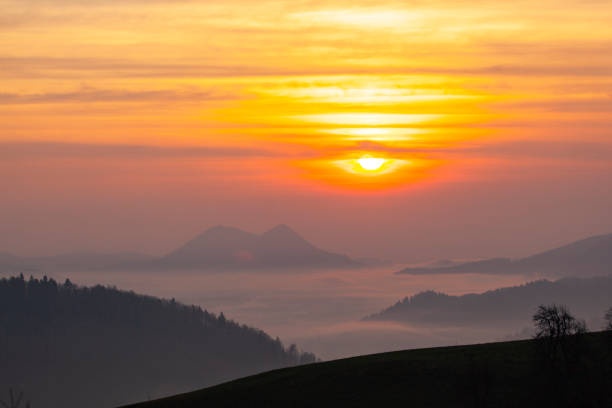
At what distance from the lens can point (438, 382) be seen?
92.4 m

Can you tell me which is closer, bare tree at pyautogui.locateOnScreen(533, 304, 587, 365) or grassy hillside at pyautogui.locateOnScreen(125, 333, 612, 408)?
grassy hillside at pyautogui.locateOnScreen(125, 333, 612, 408)

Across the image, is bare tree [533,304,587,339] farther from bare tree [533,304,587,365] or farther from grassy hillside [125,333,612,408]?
grassy hillside [125,333,612,408]

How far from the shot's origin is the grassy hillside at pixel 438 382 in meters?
85.3

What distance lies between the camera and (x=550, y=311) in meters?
89.1

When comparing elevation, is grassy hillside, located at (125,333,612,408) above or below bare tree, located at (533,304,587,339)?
below

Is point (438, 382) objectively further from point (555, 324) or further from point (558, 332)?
point (555, 324)

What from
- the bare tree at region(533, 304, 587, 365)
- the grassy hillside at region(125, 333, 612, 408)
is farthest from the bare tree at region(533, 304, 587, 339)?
the grassy hillside at region(125, 333, 612, 408)

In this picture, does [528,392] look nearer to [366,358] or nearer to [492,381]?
[492,381]

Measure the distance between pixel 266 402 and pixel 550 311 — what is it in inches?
1274

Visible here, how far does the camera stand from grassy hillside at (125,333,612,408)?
8531cm

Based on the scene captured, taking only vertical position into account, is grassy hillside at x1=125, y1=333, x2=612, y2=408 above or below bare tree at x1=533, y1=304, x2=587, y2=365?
below

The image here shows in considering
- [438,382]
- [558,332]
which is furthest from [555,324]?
[438,382]

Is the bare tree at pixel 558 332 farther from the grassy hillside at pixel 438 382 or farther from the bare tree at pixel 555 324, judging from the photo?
the grassy hillside at pixel 438 382

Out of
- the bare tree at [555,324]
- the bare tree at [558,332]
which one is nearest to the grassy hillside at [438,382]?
the bare tree at [558,332]
